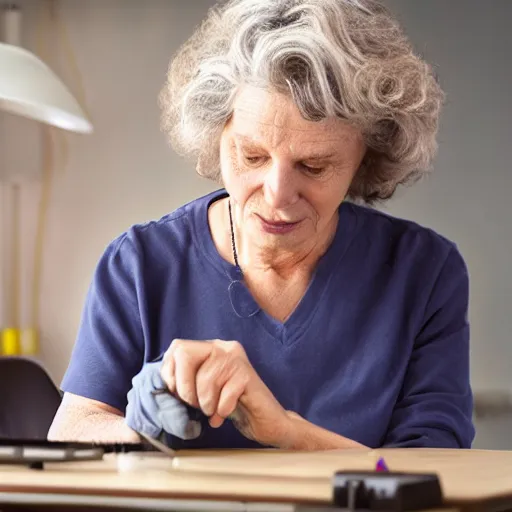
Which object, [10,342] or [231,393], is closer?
[231,393]

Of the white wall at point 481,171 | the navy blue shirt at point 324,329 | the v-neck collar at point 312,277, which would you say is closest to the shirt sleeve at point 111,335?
the navy blue shirt at point 324,329

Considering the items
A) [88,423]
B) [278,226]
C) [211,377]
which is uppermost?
[278,226]

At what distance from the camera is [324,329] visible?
53.8 inches

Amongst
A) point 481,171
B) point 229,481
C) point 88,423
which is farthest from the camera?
point 481,171

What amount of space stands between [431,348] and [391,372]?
0.21ft

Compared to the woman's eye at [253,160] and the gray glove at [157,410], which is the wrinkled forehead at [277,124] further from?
the gray glove at [157,410]

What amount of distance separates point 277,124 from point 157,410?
39 centimetres

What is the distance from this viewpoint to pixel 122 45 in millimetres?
3500

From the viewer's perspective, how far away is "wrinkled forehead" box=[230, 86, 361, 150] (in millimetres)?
1226

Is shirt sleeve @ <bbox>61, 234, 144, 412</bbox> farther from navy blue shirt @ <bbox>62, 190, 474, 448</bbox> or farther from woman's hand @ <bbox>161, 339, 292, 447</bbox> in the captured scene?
woman's hand @ <bbox>161, 339, 292, 447</bbox>

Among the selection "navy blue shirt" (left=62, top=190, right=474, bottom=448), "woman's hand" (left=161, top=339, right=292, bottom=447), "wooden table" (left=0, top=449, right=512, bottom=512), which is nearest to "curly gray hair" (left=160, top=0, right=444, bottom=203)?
"navy blue shirt" (left=62, top=190, right=474, bottom=448)

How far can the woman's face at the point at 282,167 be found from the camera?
1229 mm

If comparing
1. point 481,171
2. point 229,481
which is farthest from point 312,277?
point 481,171

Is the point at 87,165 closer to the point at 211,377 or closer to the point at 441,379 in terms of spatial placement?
the point at 441,379
